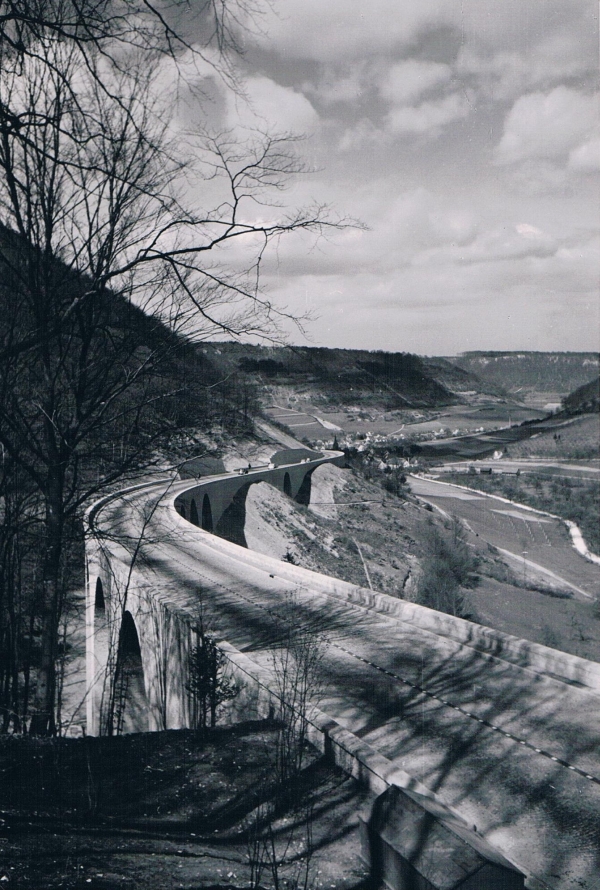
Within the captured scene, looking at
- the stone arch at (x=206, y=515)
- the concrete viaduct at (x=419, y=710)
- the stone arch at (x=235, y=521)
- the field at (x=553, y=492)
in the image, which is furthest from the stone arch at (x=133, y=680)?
the field at (x=553, y=492)

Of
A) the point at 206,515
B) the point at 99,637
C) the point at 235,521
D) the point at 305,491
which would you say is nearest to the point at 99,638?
the point at 99,637

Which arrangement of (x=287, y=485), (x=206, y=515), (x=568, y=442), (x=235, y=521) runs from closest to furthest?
(x=206, y=515) < (x=235, y=521) < (x=287, y=485) < (x=568, y=442)

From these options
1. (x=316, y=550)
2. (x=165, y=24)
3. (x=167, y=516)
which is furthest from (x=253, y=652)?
Answer: (x=316, y=550)

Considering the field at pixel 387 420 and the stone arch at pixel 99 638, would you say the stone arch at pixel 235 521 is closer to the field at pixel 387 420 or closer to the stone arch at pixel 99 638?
the stone arch at pixel 99 638

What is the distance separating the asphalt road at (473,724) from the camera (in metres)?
5.25

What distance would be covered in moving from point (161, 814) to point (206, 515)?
1371 inches

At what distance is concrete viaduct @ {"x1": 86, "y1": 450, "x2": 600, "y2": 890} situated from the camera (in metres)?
3.96

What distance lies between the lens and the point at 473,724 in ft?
24.2

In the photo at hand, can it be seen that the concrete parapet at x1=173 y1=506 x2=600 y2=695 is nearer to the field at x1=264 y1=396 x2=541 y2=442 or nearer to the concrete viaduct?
the concrete viaduct

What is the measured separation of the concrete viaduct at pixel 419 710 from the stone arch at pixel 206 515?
20883 millimetres

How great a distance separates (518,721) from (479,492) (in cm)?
6761

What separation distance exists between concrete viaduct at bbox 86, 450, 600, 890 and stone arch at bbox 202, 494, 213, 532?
2088cm

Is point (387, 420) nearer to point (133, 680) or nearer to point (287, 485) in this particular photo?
point (287, 485)

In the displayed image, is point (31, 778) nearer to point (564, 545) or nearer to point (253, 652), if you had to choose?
point (253, 652)
